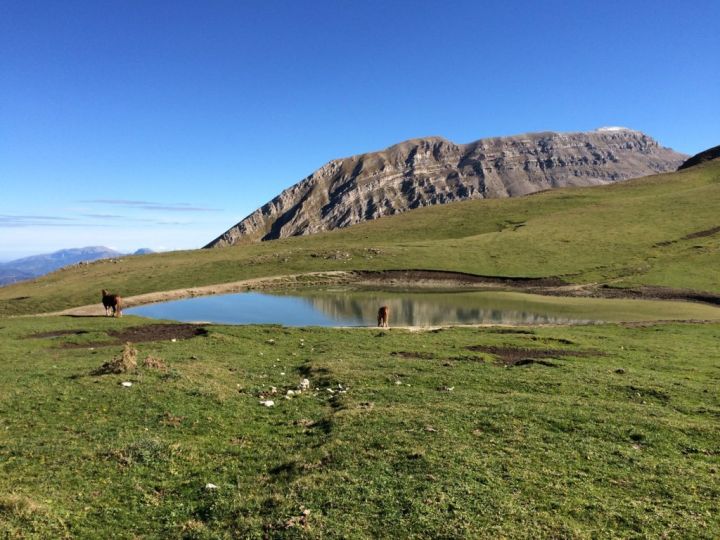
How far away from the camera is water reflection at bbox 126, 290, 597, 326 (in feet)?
164

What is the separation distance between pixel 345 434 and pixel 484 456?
469 cm

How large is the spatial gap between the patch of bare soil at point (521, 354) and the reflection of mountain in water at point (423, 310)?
14887 mm

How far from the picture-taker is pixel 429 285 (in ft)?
249

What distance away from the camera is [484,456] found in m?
13.5

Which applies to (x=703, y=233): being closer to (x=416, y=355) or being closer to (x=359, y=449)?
(x=416, y=355)

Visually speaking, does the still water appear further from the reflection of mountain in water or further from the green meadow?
the green meadow

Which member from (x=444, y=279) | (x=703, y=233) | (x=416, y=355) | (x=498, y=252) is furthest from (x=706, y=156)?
(x=416, y=355)

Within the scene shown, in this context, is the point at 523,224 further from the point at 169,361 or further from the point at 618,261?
the point at 169,361

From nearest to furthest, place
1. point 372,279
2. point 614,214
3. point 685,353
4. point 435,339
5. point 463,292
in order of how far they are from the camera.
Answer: point 685,353, point 435,339, point 463,292, point 372,279, point 614,214

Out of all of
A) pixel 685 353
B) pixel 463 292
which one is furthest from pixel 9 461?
pixel 463 292

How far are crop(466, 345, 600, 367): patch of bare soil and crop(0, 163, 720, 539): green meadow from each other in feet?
0.80

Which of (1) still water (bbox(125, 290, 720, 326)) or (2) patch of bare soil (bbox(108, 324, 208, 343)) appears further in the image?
(1) still water (bbox(125, 290, 720, 326))

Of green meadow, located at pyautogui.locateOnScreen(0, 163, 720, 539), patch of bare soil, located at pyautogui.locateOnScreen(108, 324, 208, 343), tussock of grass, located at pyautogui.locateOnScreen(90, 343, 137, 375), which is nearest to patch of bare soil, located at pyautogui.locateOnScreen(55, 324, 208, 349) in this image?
patch of bare soil, located at pyautogui.locateOnScreen(108, 324, 208, 343)

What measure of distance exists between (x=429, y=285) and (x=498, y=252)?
906 inches
